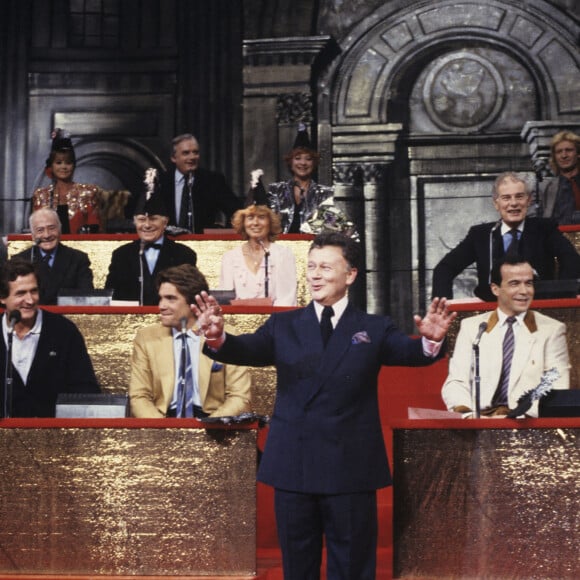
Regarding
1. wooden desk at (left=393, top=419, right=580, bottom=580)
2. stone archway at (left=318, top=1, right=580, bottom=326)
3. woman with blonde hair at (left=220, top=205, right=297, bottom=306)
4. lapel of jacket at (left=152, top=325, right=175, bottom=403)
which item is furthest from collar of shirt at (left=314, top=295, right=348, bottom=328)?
stone archway at (left=318, top=1, right=580, bottom=326)

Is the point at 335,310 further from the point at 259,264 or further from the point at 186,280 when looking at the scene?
the point at 259,264

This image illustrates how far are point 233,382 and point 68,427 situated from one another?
0.83 meters

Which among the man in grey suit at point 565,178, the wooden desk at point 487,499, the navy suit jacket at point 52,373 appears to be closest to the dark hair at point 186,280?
the navy suit jacket at point 52,373

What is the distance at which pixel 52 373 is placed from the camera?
14.7 feet

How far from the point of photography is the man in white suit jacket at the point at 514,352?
422 cm

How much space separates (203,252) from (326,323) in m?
3.51

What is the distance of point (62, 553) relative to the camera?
3609mm

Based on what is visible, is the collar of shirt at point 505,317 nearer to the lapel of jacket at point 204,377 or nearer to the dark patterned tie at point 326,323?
the lapel of jacket at point 204,377

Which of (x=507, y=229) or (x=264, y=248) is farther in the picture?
(x=264, y=248)

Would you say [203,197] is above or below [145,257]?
above

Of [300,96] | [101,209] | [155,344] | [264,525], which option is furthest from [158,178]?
[264,525]

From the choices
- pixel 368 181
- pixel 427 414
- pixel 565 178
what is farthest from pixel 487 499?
pixel 368 181

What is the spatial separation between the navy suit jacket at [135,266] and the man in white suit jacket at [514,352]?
202 cm

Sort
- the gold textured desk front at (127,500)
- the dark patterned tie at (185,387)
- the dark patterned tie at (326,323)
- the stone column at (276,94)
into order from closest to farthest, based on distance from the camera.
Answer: the dark patterned tie at (326,323) → the gold textured desk front at (127,500) → the dark patterned tie at (185,387) → the stone column at (276,94)
